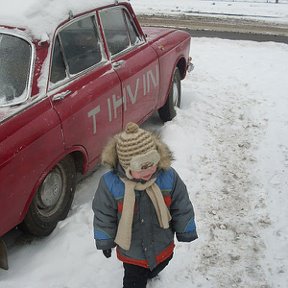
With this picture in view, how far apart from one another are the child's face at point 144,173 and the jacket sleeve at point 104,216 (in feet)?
0.69

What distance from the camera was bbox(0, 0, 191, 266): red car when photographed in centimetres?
317

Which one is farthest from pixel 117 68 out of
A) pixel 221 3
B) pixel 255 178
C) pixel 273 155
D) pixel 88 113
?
pixel 221 3

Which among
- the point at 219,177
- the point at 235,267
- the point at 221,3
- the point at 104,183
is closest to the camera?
the point at 104,183

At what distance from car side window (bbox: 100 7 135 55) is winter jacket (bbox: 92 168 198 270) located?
2.13m

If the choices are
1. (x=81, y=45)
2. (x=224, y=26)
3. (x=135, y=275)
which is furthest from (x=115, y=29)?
(x=224, y=26)

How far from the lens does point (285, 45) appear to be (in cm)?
1109

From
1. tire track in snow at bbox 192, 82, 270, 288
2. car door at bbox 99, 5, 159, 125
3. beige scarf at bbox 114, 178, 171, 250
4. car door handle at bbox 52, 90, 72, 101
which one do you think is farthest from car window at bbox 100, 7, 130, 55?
beige scarf at bbox 114, 178, 171, 250

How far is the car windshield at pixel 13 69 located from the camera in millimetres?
3320

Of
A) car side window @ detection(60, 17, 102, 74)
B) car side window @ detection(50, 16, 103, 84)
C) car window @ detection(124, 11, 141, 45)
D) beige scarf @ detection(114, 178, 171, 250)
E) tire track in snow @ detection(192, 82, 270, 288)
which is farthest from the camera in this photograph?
car window @ detection(124, 11, 141, 45)

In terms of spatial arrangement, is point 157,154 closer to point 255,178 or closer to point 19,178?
point 19,178

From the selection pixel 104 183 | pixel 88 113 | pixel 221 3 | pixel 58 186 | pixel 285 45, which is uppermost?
pixel 104 183

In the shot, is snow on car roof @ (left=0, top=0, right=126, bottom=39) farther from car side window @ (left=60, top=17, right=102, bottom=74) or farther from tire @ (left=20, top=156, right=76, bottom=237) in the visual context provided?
tire @ (left=20, top=156, right=76, bottom=237)

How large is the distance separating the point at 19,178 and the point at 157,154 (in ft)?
3.60

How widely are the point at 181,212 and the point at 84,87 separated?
1.56 m
